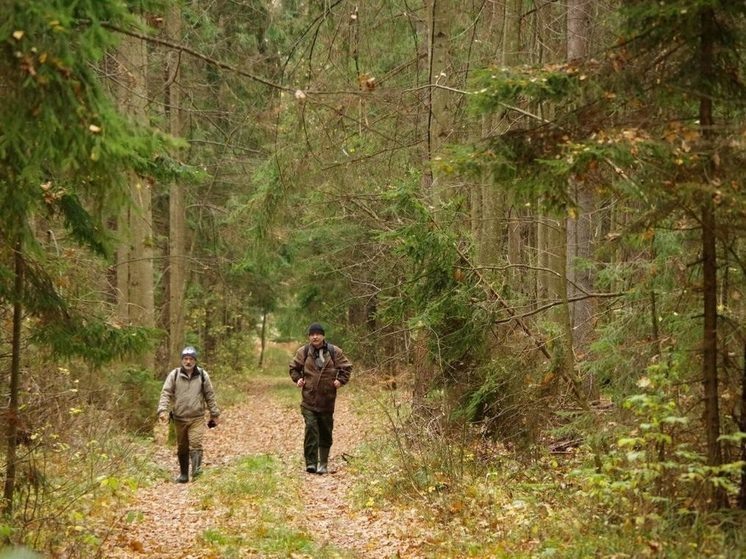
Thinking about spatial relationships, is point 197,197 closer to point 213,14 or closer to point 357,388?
point 213,14

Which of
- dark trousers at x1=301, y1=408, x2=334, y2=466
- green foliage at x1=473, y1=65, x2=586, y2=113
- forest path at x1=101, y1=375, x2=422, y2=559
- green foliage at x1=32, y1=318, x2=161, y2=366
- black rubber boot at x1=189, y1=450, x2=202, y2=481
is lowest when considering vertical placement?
forest path at x1=101, y1=375, x2=422, y2=559

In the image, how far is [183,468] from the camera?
11.7 m

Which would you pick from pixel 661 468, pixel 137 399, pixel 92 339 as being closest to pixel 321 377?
pixel 137 399

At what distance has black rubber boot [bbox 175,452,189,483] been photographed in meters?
11.6

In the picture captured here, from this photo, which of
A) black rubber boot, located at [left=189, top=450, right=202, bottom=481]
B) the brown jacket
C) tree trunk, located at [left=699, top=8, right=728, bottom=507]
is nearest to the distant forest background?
tree trunk, located at [left=699, top=8, right=728, bottom=507]

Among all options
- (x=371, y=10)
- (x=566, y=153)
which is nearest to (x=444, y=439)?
(x=566, y=153)

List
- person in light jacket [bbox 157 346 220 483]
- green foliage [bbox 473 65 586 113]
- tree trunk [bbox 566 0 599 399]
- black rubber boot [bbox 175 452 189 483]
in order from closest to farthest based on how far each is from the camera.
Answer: green foliage [bbox 473 65 586 113] < black rubber boot [bbox 175 452 189 483] < person in light jacket [bbox 157 346 220 483] < tree trunk [bbox 566 0 599 399]

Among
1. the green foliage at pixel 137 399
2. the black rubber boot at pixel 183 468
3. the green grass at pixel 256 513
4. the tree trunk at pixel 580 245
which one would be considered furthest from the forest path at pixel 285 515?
the tree trunk at pixel 580 245

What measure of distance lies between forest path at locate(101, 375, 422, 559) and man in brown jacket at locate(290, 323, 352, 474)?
333 mm

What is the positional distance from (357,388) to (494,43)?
1449 centimetres

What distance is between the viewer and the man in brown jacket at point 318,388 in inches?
481

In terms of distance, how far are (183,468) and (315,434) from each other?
6.54 feet

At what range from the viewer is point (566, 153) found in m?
5.71

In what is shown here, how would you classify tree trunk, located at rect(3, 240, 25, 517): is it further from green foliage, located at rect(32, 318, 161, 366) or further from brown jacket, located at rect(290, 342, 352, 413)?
brown jacket, located at rect(290, 342, 352, 413)
